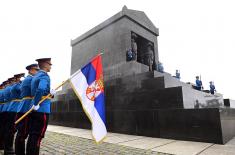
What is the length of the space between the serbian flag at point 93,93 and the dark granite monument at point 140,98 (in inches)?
133

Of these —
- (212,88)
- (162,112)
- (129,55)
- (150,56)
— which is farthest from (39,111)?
(212,88)

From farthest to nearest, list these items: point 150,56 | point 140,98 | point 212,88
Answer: point 150,56 → point 212,88 → point 140,98

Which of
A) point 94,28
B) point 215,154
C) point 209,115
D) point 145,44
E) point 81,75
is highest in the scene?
point 94,28

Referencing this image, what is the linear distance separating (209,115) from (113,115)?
4.06 meters

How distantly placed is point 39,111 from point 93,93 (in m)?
1.08

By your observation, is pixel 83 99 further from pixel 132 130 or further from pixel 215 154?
pixel 132 130

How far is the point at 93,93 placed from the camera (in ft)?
12.7

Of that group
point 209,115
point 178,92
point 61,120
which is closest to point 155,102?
point 178,92

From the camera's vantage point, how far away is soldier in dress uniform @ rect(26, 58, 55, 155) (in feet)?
10.4

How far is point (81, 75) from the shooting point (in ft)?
13.1

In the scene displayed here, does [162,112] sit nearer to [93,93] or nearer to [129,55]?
[93,93]

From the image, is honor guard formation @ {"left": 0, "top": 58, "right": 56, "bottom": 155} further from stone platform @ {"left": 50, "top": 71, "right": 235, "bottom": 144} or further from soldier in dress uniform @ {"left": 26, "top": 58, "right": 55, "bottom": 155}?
stone platform @ {"left": 50, "top": 71, "right": 235, "bottom": 144}

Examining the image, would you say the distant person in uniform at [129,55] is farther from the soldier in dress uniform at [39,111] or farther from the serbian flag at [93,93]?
the soldier in dress uniform at [39,111]

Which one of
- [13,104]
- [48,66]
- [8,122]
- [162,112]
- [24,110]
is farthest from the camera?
[162,112]
